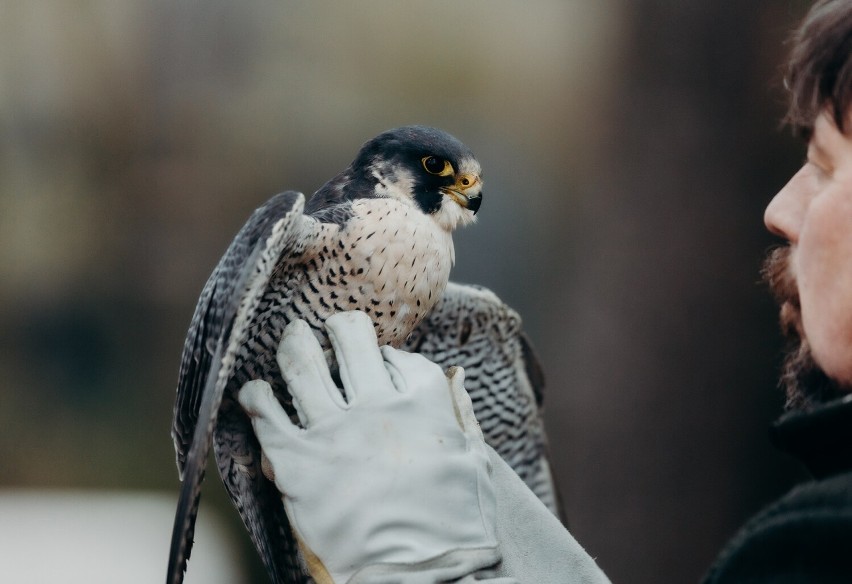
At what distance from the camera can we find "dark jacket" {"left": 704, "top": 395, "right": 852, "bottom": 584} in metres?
1.00

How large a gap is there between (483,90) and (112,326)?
81.5 inches

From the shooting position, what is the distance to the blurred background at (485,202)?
359 centimetres

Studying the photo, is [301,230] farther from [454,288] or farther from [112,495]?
[112,495]

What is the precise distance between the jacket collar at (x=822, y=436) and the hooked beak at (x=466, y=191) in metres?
0.90

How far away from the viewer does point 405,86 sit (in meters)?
4.15

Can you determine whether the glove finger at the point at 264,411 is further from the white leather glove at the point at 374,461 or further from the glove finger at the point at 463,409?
the glove finger at the point at 463,409

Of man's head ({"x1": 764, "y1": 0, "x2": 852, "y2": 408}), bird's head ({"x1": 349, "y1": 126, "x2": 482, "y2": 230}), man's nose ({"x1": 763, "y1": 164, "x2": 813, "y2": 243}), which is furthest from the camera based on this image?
bird's head ({"x1": 349, "y1": 126, "x2": 482, "y2": 230})

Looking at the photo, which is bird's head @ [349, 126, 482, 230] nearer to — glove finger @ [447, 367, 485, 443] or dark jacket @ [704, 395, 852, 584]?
glove finger @ [447, 367, 485, 443]

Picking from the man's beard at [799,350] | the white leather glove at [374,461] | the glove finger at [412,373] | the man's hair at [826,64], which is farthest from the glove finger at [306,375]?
the man's hair at [826,64]

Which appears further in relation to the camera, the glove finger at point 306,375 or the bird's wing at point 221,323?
the glove finger at point 306,375

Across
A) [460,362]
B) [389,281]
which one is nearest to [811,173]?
[389,281]

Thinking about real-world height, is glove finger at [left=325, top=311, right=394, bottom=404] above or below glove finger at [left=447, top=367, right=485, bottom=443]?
above

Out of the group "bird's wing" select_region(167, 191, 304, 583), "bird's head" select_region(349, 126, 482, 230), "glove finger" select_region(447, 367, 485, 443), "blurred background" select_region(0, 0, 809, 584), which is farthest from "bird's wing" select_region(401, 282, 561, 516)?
"blurred background" select_region(0, 0, 809, 584)

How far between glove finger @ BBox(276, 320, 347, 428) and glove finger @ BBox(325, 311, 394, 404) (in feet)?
0.10
